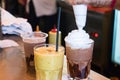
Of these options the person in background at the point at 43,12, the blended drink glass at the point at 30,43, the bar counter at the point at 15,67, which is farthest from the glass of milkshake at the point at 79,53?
the person in background at the point at 43,12

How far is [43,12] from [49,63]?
2908 mm

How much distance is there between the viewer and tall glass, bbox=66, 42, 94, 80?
109 centimetres

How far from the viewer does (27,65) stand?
126cm

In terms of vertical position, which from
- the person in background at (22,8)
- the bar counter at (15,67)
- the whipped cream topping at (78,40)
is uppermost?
the person in background at (22,8)

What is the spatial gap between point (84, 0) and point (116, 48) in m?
1.62

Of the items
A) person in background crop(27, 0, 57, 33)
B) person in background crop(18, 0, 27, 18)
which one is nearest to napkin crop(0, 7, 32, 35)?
person in background crop(27, 0, 57, 33)

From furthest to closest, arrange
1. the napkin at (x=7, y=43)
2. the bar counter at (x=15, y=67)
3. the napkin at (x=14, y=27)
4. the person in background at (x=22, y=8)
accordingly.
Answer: the person in background at (x=22, y=8) → the napkin at (x=14, y=27) → the napkin at (x=7, y=43) → the bar counter at (x=15, y=67)

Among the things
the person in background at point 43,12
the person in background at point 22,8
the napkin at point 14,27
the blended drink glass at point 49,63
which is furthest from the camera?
the person in background at point 22,8

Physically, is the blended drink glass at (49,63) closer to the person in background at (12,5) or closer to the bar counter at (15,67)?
the bar counter at (15,67)

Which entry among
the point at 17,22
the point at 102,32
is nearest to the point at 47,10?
the point at 102,32

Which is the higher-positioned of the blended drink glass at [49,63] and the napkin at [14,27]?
the napkin at [14,27]

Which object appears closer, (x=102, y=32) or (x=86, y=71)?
(x=86, y=71)

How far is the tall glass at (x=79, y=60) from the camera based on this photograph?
42.8 inches

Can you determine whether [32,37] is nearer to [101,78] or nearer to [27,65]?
[27,65]
